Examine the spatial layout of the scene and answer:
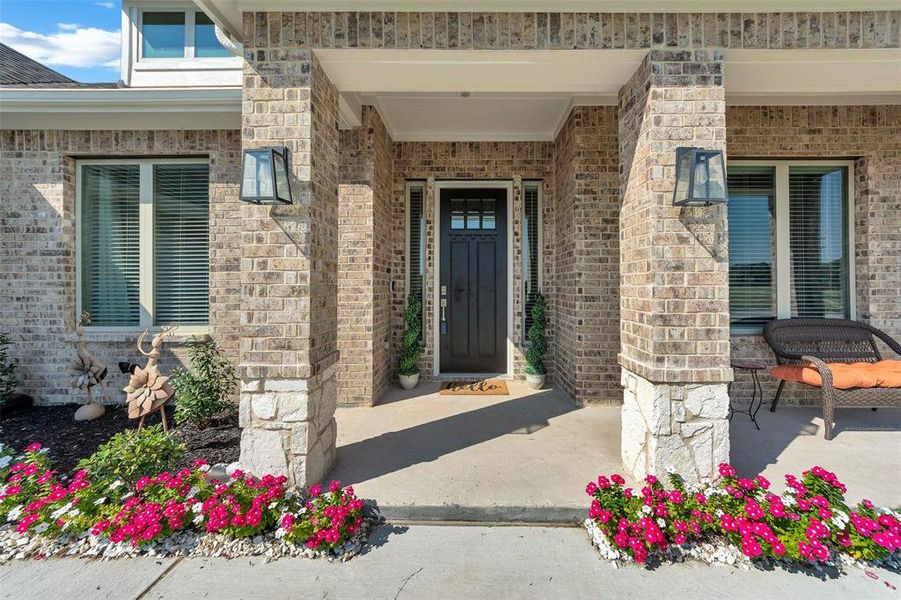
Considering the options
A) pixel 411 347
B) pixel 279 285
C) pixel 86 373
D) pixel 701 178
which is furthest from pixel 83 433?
pixel 701 178

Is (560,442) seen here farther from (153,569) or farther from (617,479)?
(153,569)

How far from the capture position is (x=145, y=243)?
4523 mm

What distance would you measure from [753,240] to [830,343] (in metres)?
1.27

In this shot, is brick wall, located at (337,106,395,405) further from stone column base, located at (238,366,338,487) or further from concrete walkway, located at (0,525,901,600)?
concrete walkway, located at (0,525,901,600)

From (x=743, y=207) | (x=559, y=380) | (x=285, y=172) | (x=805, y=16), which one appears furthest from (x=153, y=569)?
(x=743, y=207)

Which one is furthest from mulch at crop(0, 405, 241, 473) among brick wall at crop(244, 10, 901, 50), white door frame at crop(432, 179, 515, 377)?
brick wall at crop(244, 10, 901, 50)

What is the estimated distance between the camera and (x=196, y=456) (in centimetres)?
315

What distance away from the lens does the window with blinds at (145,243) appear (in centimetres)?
452

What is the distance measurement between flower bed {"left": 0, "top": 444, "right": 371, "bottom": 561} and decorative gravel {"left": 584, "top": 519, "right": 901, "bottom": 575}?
1333mm

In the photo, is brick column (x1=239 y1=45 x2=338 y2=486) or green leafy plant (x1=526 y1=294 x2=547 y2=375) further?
green leafy plant (x1=526 y1=294 x2=547 y2=375)

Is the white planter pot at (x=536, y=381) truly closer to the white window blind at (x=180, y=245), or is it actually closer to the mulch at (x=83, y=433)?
the mulch at (x=83, y=433)

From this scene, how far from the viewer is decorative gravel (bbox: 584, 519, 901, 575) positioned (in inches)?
79.4

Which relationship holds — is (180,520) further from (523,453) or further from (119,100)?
(119,100)

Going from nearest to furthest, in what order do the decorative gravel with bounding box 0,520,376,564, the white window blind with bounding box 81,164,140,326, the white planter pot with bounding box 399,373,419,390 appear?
the decorative gravel with bounding box 0,520,376,564
the white window blind with bounding box 81,164,140,326
the white planter pot with bounding box 399,373,419,390
